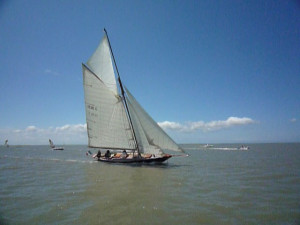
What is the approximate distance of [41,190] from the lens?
15008 mm

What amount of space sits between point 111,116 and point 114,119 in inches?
26.3

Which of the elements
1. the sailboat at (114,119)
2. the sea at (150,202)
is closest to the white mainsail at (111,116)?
the sailboat at (114,119)

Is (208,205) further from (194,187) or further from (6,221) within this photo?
(6,221)

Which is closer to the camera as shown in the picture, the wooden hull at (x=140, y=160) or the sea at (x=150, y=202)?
the sea at (x=150, y=202)

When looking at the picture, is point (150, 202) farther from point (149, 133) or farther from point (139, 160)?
point (139, 160)

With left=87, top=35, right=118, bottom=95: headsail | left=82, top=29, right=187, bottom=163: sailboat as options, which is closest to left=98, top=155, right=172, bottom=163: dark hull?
left=82, top=29, right=187, bottom=163: sailboat

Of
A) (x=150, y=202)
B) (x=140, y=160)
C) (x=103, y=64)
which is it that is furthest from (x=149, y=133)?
(x=150, y=202)

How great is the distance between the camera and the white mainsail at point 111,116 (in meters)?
28.5

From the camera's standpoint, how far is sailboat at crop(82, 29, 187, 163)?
28500mm

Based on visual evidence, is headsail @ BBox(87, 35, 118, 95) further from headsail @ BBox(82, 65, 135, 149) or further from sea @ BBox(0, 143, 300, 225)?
sea @ BBox(0, 143, 300, 225)

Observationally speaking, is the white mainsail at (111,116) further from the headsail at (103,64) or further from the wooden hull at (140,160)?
the wooden hull at (140,160)

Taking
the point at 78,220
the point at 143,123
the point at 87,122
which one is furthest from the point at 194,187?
the point at 87,122

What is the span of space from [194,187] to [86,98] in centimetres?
2266

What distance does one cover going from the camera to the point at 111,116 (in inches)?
1213
